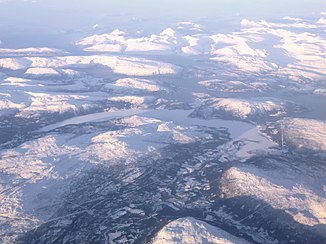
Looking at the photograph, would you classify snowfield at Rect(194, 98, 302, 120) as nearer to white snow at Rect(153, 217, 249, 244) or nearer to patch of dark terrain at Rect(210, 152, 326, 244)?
patch of dark terrain at Rect(210, 152, 326, 244)

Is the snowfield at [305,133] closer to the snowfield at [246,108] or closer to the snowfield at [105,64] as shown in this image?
the snowfield at [246,108]

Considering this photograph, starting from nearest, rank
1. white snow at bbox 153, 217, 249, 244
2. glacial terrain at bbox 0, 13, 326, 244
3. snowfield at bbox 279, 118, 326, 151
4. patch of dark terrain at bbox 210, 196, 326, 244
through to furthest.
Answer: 1. white snow at bbox 153, 217, 249, 244
2. patch of dark terrain at bbox 210, 196, 326, 244
3. glacial terrain at bbox 0, 13, 326, 244
4. snowfield at bbox 279, 118, 326, 151

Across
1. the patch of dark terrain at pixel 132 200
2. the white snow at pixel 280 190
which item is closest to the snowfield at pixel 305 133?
the white snow at pixel 280 190

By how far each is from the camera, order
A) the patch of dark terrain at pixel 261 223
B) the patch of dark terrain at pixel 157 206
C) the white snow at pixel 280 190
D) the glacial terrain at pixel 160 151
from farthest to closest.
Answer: the white snow at pixel 280 190
the glacial terrain at pixel 160 151
the patch of dark terrain at pixel 157 206
the patch of dark terrain at pixel 261 223

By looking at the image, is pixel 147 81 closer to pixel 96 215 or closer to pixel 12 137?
pixel 12 137

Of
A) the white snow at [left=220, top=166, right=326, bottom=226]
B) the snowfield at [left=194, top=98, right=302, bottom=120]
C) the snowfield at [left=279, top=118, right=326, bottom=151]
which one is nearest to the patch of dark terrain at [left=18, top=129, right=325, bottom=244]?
the white snow at [left=220, top=166, right=326, bottom=226]

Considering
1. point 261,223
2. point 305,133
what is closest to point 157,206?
point 261,223

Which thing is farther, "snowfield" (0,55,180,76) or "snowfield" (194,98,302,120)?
"snowfield" (0,55,180,76)

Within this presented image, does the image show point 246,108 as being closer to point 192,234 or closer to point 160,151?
point 160,151

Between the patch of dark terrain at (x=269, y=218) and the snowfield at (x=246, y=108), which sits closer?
the patch of dark terrain at (x=269, y=218)
